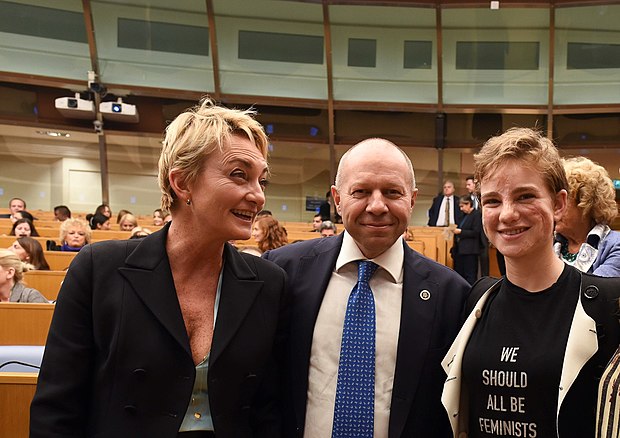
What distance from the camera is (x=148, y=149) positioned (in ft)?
39.7

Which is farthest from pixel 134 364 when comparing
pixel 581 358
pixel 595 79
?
pixel 595 79

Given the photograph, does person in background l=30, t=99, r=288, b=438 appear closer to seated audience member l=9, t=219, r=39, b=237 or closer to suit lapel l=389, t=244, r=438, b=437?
suit lapel l=389, t=244, r=438, b=437

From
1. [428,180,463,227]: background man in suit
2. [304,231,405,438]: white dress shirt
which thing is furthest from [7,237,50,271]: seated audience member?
[428,180,463,227]: background man in suit

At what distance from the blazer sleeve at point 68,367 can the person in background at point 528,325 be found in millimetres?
947

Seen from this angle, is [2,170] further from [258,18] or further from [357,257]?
[357,257]

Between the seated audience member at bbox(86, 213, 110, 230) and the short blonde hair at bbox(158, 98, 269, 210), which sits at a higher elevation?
the short blonde hair at bbox(158, 98, 269, 210)

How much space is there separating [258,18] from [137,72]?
2.53 m

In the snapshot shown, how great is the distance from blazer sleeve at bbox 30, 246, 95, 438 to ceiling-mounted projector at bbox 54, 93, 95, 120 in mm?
10364

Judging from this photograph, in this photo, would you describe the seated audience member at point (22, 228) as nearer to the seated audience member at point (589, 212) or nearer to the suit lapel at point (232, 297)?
the suit lapel at point (232, 297)

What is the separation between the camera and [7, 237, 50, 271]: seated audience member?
5.37 m

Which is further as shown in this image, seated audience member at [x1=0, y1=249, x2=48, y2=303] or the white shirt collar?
seated audience member at [x1=0, y1=249, x2=48, y2=303]

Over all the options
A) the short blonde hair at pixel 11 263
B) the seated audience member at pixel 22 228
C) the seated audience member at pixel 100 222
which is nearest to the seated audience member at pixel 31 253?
the short blonde hair at pixel 11 263

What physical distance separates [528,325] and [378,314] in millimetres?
436

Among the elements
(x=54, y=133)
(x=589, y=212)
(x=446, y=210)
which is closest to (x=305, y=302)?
(x=589, y=212)
